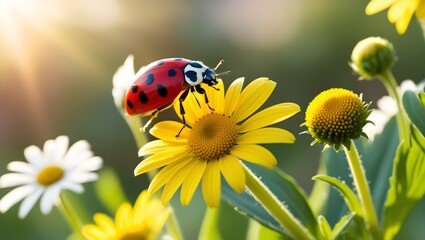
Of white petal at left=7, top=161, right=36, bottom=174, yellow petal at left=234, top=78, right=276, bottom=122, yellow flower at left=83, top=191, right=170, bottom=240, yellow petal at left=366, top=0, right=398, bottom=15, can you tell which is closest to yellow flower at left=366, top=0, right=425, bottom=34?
yellow petal at left=366, top=0, right=398, bottom=15

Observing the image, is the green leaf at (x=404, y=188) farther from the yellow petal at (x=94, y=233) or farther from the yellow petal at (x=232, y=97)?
the yellow petal at (x=94, y=233)

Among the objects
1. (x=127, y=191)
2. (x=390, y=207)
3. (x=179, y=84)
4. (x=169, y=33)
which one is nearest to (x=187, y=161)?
(x=179, y=84)

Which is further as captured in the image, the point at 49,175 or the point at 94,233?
the point at 49,175

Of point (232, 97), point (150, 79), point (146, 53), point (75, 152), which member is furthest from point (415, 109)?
point (146, 53)

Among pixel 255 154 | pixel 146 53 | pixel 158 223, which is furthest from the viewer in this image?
pixel 146 53

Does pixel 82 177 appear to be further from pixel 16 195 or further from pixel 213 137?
pixel 213 137

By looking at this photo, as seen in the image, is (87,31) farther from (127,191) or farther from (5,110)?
(127,191)

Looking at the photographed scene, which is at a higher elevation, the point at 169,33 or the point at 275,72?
the point at 169,33

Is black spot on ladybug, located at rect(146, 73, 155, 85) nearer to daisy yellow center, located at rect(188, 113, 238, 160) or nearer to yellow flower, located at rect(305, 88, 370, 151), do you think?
daisy yellow center, located at rect(188, 113, 238, 160)
